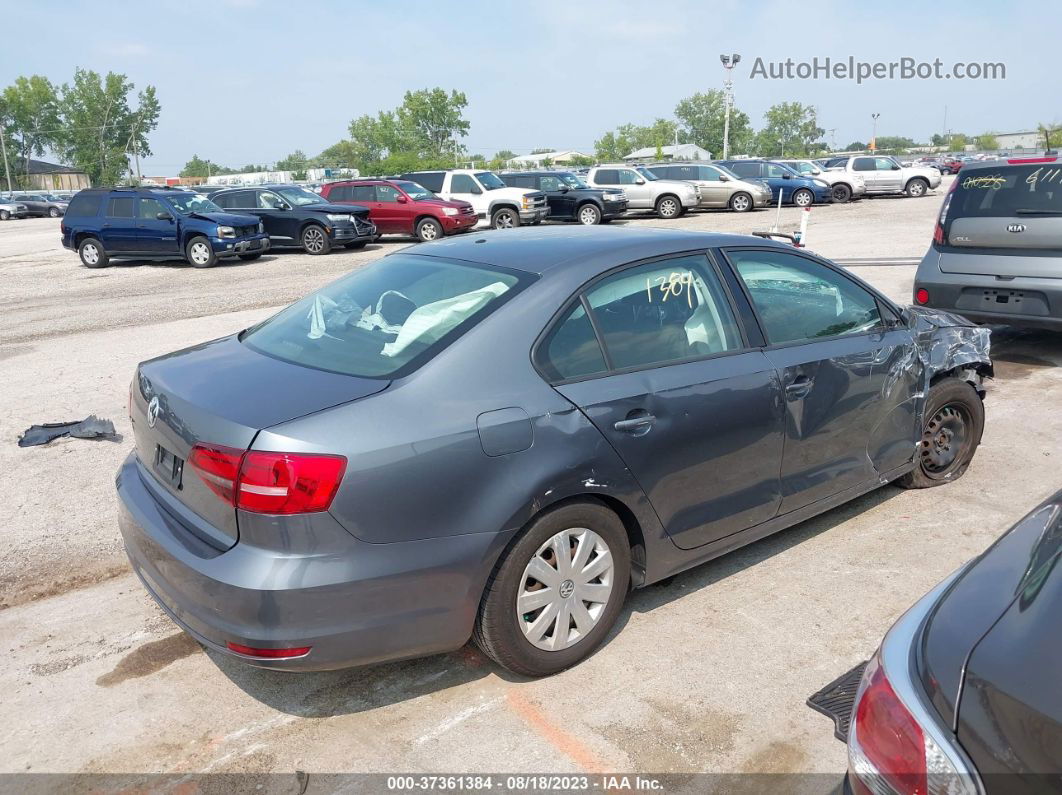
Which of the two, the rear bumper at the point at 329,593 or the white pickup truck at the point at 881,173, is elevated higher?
the white pickup truck at the point at 881,173

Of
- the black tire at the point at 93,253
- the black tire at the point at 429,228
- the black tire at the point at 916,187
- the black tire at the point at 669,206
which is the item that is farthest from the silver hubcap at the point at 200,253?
the black tire at the point at 916,187

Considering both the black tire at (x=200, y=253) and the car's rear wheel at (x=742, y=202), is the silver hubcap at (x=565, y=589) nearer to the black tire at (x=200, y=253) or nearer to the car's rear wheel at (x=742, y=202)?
the black tire at (x=200, y=253)

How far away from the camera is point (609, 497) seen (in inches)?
129

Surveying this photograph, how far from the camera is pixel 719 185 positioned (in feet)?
91.0

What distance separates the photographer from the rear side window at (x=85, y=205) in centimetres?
1817

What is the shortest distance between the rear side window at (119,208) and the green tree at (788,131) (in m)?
129

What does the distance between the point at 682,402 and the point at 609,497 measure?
53 cm

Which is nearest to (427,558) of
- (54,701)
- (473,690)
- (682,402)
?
(473,690)

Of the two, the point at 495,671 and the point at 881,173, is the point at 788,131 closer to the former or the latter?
the point at 881,173

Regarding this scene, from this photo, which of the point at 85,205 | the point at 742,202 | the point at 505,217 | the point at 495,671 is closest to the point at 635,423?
the point at 495,671

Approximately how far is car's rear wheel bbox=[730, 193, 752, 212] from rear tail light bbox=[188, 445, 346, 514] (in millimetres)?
26857

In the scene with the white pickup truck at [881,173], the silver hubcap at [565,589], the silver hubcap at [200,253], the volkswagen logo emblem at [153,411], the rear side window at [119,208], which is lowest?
the silver hubcap at [565,589]

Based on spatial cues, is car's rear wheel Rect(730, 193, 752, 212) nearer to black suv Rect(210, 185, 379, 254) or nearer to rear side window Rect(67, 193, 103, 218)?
black suv Rect(210, 185, 379, 254)

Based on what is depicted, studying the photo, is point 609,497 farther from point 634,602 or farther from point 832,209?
point 832,209
